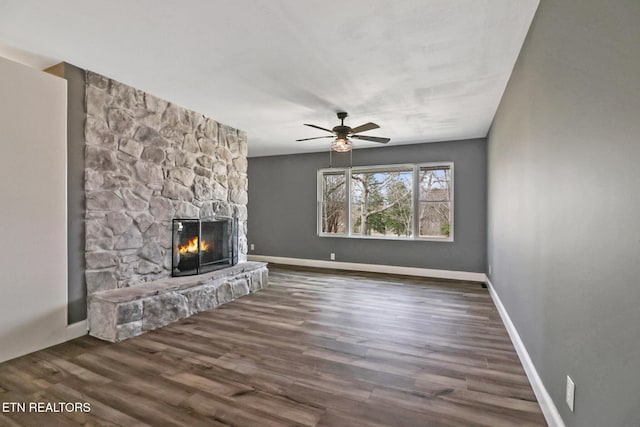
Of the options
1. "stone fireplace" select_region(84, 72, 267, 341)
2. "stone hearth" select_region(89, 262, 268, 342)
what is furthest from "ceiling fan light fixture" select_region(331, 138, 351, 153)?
"stone hearth" select_region(89, 262, 268, 342)

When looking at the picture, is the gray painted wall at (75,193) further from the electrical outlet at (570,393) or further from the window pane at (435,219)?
the window pane at (435,219)

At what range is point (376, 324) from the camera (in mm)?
3443

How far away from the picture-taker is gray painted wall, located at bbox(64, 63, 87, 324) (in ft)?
9.82

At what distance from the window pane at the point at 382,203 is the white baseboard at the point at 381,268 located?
688 mm

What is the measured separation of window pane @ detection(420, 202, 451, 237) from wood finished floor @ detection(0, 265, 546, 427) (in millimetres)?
2256

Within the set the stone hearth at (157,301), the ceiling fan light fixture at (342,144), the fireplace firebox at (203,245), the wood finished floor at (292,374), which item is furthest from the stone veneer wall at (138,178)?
the ceiling fan light fixture at (342,144)

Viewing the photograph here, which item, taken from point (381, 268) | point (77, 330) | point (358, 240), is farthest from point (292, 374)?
point (358, 240)

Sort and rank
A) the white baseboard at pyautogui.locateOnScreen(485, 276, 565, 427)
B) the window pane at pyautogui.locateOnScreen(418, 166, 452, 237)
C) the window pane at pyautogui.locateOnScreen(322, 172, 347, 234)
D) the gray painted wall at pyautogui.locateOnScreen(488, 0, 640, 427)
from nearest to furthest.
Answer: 1. the gray painted wall at pyautogui.locateOnScreen(488, 0, 640, 427)
2. the white baseboard at pyautogui.locateOnScreen(485, 276, 565, 427)
3. the window pane at pyautogui.locateOnScreen(418, 166, 452, 237)
4. the window pane at pyautogui.locateOnScreen(322, 172, 347, 234)

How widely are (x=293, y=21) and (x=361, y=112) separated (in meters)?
2.17

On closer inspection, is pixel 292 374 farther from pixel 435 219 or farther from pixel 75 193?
pixel 435 219

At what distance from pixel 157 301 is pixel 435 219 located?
16.0 ft

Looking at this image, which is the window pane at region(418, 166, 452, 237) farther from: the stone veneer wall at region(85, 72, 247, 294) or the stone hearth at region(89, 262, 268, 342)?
the stone veneer wall at region(85, 72, 247, 294)

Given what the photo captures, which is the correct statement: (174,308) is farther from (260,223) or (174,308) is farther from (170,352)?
(260,223)

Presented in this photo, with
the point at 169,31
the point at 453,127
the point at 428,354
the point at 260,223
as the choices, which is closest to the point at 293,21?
the point at 169,31
